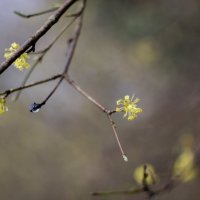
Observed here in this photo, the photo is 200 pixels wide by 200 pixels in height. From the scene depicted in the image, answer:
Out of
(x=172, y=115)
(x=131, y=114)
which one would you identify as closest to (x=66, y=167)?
(x=172, y=115)

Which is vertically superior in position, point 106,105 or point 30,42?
point 106,105

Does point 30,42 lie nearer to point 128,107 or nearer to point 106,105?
point 128,107

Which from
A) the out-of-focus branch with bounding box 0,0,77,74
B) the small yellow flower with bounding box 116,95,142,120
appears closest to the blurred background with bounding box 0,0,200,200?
the small yellow flower with bounding box 116,95,142,120

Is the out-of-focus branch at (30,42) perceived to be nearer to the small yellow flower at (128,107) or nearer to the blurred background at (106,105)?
the small yellow flower at (128,107)

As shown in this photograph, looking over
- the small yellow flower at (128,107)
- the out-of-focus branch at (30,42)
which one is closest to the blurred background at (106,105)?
the small yellow flower at (128,107)

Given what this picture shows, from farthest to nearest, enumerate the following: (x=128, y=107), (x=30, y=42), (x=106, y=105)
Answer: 1. (x=106, y=105)
2. (x=128, y=107)
3. (x=30, y=42)

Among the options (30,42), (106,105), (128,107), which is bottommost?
(128,107)

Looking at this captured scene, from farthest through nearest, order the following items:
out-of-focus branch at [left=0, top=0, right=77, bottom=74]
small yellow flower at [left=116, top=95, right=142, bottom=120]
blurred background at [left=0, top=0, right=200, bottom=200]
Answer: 1. blurred background at [left=0, top=0, right=200, bottom=200]
2. small yellow flower at [left=116, top=95, right=142, bottom=120]
3. out-of-focus branch at [left=0, top=0, right=77, bottom=74]

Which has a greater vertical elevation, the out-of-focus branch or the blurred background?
the blurred background

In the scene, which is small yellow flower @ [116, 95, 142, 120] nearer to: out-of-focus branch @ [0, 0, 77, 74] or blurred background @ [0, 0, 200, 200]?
out-of-focus branch @ [0, 0, 77, 74]

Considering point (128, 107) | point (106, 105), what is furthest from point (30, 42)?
point (106, 105)
